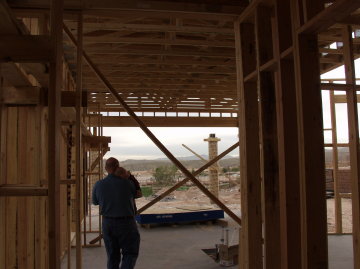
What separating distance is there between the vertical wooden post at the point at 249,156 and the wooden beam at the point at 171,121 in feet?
26.0

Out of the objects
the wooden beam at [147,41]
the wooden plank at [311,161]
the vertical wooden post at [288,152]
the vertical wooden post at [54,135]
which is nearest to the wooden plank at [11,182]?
the wooden beam at [147,41]

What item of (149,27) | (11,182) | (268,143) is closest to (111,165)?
(11,182)

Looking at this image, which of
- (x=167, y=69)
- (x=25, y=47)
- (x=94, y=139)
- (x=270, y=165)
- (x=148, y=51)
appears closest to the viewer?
(x=25, y=47)

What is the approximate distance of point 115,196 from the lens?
4.86 metres

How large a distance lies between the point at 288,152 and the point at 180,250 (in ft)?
17.4

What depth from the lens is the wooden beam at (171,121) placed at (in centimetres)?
1164

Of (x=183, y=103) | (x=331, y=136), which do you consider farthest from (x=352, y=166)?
(x=183, y=103)

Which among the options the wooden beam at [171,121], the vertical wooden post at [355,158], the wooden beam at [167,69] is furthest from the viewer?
the wooden beam at [171,121]

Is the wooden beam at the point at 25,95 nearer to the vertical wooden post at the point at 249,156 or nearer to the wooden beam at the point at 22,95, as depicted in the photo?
the wooden beam at the point at 22,95

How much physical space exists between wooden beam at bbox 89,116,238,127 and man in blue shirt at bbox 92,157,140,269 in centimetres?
673

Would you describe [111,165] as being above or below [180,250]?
above

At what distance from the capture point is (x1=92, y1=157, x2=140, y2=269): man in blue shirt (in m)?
4.82

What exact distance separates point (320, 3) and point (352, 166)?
2423 millimetres

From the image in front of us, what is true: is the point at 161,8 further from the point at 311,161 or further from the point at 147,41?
the point at 311,161
